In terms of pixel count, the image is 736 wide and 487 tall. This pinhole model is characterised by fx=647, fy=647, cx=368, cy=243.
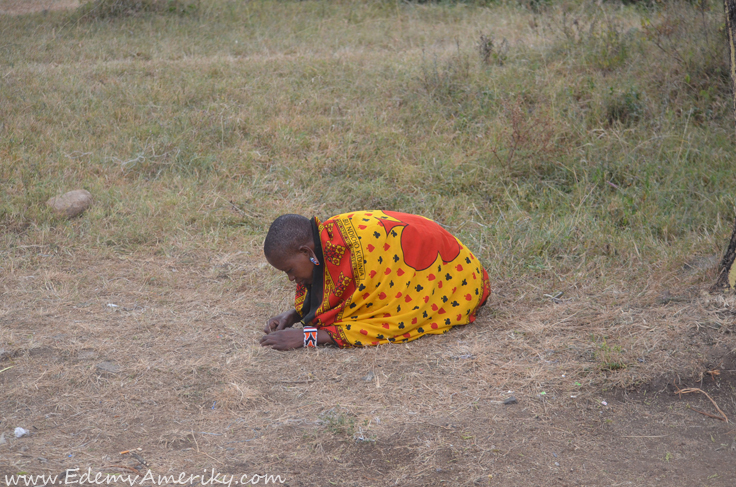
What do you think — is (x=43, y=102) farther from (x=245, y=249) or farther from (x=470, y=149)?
(x=470, y=149)

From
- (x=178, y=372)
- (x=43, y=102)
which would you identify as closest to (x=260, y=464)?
(x=178, y=372)

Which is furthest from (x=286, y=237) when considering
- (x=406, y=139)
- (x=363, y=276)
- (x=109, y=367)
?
(x=406, y=139)

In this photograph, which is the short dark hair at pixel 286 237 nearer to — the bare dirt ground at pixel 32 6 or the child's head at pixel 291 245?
the child's head at pixel 291 245

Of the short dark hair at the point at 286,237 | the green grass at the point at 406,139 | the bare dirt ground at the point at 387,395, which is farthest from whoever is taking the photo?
the green grass at the point at 406,139

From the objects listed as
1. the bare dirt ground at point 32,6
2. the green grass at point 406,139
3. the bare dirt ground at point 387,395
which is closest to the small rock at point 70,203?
the green grass at point 406,139

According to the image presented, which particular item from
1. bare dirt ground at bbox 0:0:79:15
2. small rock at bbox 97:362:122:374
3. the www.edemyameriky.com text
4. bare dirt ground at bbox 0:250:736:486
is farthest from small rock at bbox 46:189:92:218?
bare dirt ground at bbox 0:0:79:15

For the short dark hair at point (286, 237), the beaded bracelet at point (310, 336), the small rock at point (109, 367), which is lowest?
the small rock at point (109, 367)

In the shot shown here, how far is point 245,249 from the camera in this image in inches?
187

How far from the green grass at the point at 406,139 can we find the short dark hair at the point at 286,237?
1498mm

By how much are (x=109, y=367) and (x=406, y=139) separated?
3729 millimetres

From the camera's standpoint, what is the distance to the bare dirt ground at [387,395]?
7.63 feet

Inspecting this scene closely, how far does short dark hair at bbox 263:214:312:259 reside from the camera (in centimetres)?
319

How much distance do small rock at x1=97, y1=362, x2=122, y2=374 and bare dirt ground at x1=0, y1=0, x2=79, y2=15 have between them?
23.7ft

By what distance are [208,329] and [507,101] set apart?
A: 12.7ft
